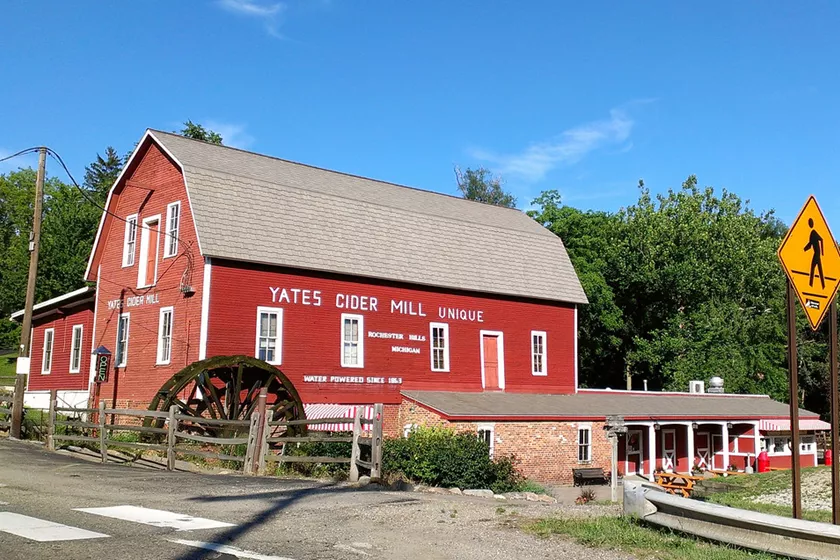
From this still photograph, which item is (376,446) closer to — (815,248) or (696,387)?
(815,248)

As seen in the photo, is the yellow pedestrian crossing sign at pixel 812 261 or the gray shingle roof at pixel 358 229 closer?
the yellow pedestrian crossing sign at pixel 812 261

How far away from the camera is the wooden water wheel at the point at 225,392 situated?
21.6 metres

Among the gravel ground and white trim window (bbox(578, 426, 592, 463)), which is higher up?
white trim window (bbox(578, 426, 592, 463))

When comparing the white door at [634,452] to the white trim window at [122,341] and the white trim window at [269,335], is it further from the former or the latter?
the white trim window at [122,341]

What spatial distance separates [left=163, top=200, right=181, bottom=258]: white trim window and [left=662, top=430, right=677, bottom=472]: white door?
2227cm

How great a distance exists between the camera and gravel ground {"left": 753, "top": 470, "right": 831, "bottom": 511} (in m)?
19.9

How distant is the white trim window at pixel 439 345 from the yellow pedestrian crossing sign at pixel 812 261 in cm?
2005

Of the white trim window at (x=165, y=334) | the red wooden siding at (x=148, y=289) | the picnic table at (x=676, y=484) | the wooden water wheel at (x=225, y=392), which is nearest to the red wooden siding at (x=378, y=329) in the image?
the wooden water wheel at (x=225, y=392)

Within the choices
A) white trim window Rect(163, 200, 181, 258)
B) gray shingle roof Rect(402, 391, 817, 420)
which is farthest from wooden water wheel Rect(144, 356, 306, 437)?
gray shingle roof Rect(402, 391, 817, 420)

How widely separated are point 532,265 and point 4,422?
62.0 feet

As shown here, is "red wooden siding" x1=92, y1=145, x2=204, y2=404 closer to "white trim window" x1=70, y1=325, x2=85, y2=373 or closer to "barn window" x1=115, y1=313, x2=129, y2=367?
"barn window" x1=115, y1=313, x2=129, y2=367

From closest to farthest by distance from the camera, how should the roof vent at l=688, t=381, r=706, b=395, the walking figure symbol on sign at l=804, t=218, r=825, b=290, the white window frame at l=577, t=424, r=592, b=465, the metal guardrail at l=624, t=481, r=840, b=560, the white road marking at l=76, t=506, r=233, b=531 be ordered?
the metal guardrail at l=624, t=481, r=840, b=560 < the walking figure symbol on sign at l=804, t=218, r=825, b=290 < the white road marking at l=76, t=506, r=233, b=531 < the white window frame at l=577, t=424, r=592, b=465 < the roof vent at l=688, t=381, r=706, b=395

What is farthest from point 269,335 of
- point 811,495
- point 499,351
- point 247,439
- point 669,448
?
point 669,448

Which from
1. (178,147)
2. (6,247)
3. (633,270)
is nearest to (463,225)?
(178,147)
